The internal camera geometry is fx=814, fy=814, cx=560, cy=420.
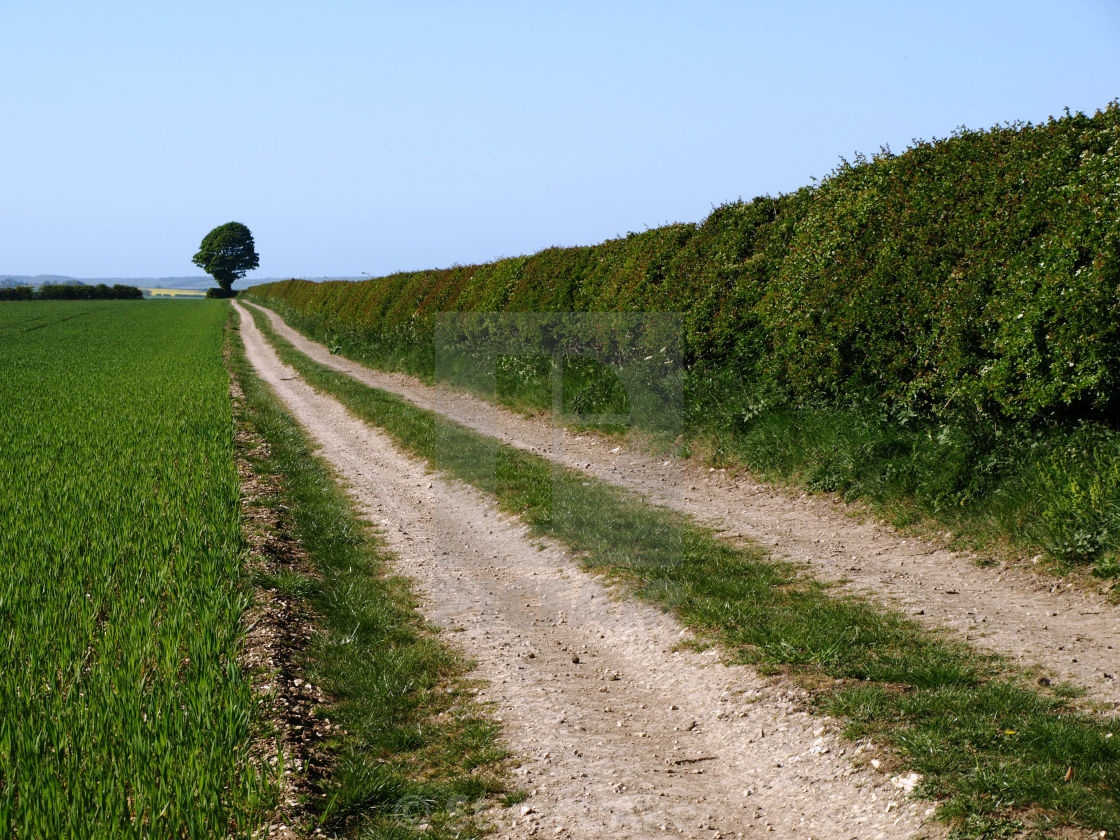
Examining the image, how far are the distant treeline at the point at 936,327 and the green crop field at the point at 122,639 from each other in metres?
5.78

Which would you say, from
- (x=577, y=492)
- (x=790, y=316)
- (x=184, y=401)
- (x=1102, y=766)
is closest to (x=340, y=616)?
(x=577, y=492)

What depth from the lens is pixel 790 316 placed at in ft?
31.7

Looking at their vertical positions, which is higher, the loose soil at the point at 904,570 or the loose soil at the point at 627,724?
the loose soil at the point at 904,570

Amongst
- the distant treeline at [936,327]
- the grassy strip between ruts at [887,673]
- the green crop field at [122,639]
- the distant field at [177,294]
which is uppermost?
the distant field at [177,294]

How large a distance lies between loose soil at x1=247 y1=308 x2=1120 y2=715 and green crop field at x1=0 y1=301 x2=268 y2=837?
4287 mm

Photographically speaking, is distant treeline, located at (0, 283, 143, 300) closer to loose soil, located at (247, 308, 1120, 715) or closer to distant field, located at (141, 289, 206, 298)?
distant field, located at (141, 289, 206, 298)

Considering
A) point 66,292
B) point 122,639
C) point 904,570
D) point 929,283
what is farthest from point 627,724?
point 66,292

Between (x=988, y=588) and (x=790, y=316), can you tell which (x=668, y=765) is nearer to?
(x=988, y=588)

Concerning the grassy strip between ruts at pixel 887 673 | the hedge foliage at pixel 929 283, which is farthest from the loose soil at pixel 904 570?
the hedge foliage at pixel 929 283

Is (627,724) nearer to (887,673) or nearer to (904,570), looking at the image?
(887,673)

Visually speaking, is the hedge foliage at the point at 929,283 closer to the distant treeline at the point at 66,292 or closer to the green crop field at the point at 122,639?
the green crop field at the point at 122,639

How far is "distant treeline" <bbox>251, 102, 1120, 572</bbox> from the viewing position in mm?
6309

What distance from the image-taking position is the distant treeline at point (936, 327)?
6309 mm

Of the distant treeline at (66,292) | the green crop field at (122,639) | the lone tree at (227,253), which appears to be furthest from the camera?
the lone tree at (227,253)
